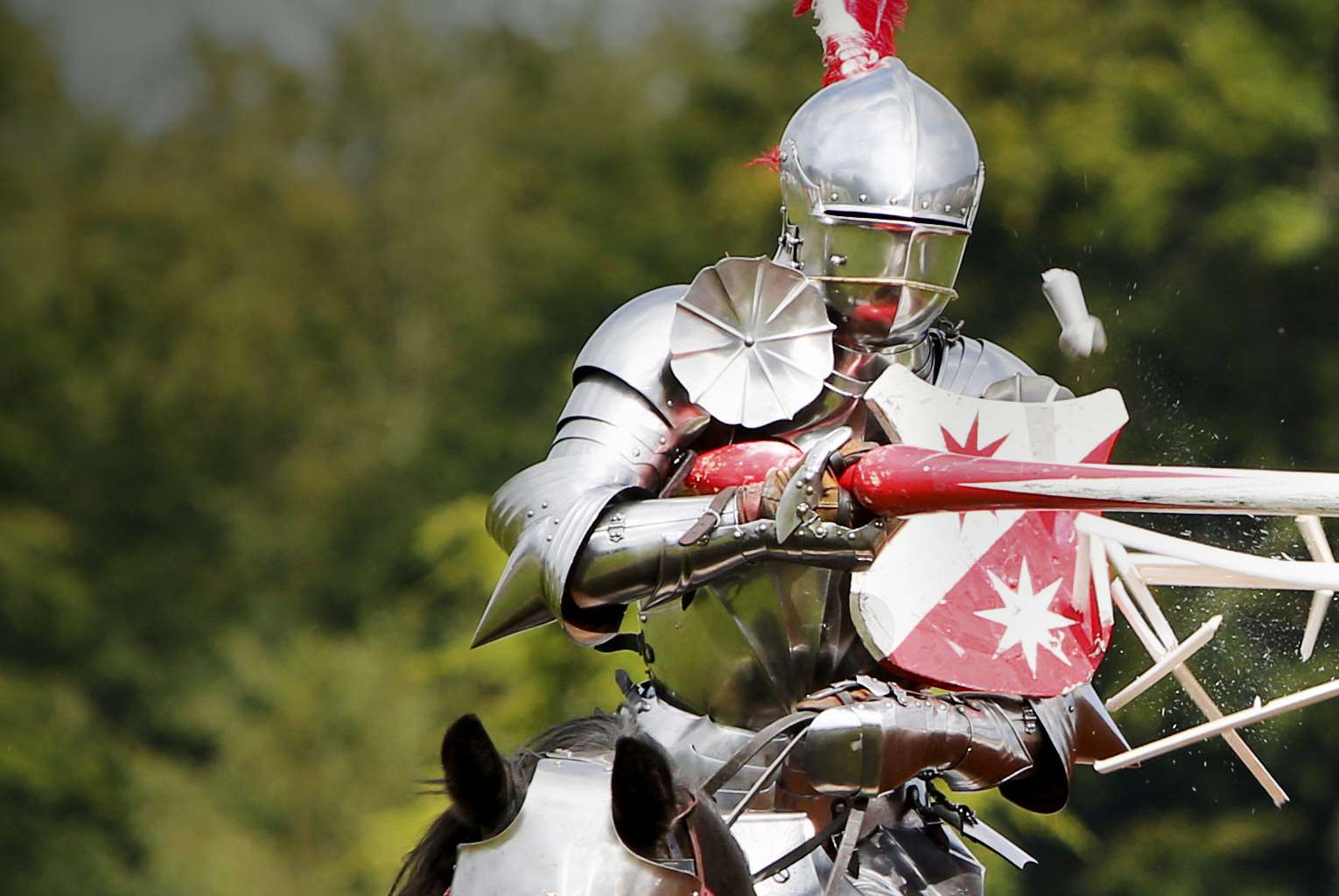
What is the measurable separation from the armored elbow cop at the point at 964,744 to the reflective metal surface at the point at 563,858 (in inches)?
29.8

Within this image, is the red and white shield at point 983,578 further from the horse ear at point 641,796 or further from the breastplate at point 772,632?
the horse ear at point 641,796

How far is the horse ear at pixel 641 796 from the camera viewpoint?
300 centimetres

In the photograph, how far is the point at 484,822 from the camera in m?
3.08

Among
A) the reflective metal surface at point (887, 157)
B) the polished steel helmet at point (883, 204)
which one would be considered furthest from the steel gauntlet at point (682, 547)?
the reflective metal surface at point (887, 157)

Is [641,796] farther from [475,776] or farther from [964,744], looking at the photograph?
[964,744]

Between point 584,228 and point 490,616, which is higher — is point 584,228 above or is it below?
above

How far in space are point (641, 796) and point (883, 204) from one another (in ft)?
4.77

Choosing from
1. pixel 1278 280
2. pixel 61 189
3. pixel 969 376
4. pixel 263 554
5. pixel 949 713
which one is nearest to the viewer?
pixel 949 713

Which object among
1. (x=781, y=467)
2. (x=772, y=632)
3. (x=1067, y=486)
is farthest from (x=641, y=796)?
(x=772, y=632)

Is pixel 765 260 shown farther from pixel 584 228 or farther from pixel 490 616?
pixel 584 228

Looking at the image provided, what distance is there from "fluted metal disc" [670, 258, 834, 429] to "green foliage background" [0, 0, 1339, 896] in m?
5.20

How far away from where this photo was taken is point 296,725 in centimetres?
1111

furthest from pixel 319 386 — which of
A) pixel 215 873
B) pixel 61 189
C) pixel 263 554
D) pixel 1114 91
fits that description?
pixel 1114 91

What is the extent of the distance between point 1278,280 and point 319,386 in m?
5.07
